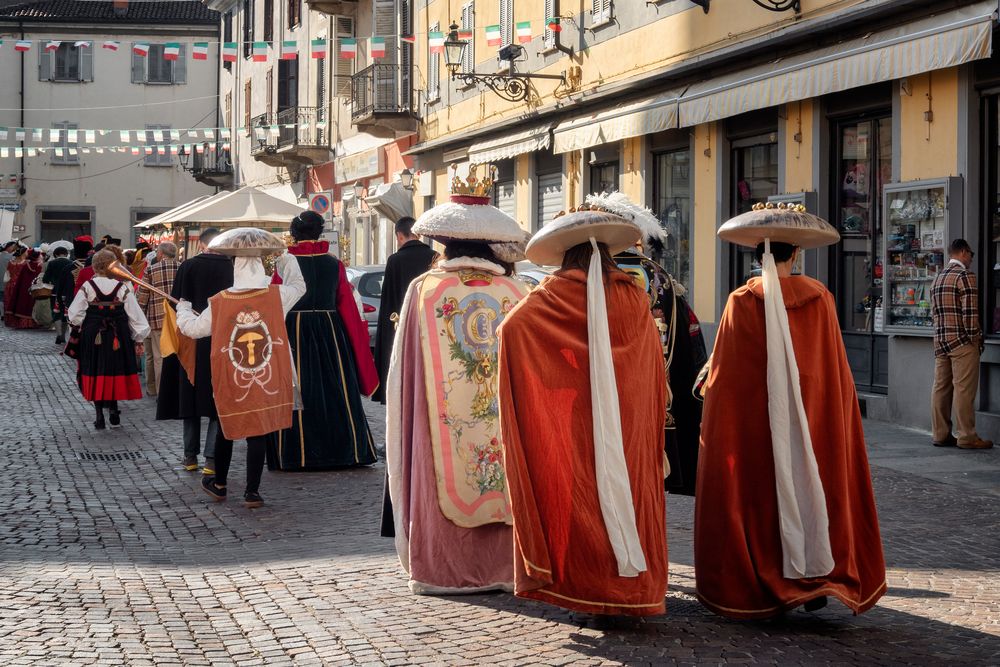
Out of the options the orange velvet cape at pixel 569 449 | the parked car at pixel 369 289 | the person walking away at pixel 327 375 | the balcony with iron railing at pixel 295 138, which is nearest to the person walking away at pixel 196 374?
the person walking away at pixel 327 375

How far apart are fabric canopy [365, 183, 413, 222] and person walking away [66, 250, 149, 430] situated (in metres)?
12.8

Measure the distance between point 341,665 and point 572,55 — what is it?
1753 centimetres

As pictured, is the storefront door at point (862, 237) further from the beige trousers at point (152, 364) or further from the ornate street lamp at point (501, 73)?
the ornate street lamp at point (501, 73)

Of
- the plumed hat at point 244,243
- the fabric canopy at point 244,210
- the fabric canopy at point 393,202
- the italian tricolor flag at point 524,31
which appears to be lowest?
the plumed hat at point 244,243

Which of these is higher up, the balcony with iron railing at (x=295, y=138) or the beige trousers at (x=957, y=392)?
the balcony with iron railing at (x=295, y=138)

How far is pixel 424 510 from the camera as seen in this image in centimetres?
642

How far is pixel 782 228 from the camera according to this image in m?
6.04

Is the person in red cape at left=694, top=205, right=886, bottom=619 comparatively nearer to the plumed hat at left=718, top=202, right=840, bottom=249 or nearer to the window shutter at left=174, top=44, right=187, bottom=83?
the plumed hat at left=718, top=202, right=840, bottom=249

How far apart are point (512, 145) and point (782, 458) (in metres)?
18.3

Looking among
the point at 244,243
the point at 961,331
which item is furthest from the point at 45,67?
the point at 244,243

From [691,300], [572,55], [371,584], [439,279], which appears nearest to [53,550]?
[371,584]

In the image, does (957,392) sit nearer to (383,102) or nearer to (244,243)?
(244,243)

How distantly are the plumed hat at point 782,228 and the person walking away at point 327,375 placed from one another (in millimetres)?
5098

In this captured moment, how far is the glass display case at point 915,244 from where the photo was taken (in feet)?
42.3
